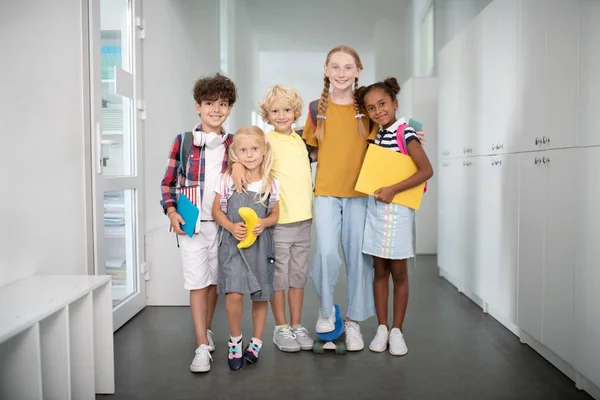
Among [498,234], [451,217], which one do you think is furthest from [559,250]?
[451,217]

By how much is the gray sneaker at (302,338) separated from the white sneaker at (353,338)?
17 cm

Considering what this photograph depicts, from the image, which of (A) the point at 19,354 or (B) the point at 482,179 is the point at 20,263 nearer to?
(A) the point at 19,354

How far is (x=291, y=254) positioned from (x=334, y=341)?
A: 1.67 feet

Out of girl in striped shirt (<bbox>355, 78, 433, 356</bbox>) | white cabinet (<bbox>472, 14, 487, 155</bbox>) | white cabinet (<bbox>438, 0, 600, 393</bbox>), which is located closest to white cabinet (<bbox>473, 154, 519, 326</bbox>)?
white cabinet (<bbox>438, 0, 600, 393</bbox>)

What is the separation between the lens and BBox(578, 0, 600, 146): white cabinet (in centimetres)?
182

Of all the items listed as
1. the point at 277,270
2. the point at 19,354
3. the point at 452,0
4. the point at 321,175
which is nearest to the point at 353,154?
the point at 321,175

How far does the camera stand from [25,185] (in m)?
1.94

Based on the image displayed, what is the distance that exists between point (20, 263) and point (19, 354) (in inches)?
21.9

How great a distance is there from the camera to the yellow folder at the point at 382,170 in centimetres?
224

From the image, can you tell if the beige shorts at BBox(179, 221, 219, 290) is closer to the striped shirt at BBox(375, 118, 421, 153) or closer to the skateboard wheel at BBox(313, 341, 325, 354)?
the skateboard wheel at BBox(313, 341, 325, 354)

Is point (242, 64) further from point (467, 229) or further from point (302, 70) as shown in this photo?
point (467, 229)

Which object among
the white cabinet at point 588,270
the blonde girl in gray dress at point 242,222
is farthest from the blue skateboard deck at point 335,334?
the white cabinet at point 588,270

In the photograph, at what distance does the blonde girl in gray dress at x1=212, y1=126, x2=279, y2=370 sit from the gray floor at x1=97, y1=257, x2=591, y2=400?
0.19 meters

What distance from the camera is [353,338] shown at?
94.0 inches
